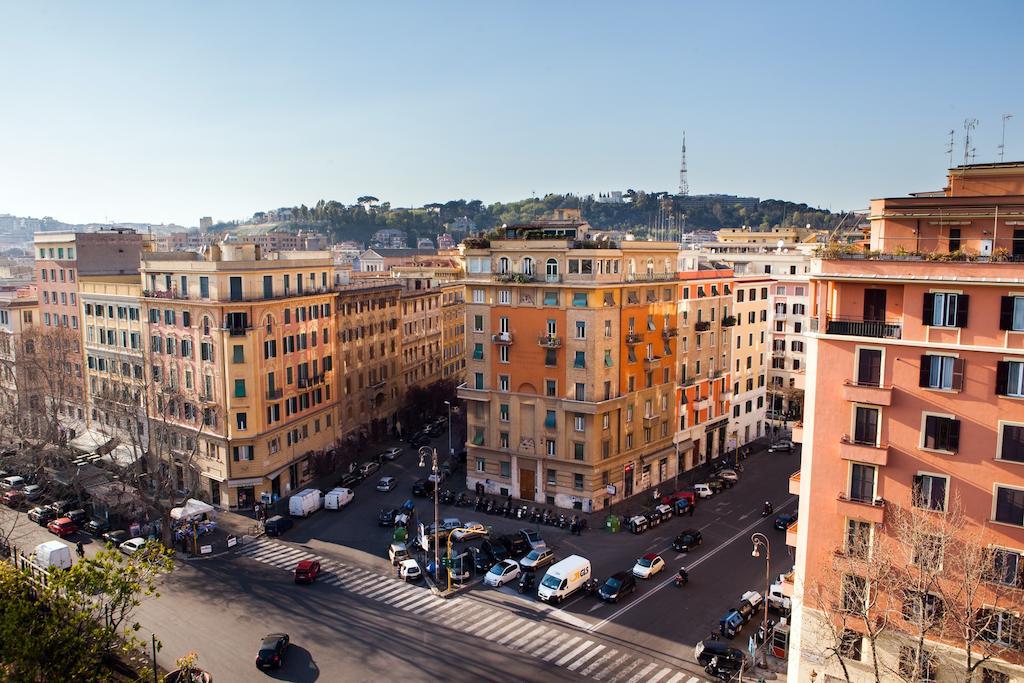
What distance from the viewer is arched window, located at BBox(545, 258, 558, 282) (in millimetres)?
62469

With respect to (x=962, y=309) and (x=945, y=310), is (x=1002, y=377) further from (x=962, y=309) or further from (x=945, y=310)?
(x=945, y=310)

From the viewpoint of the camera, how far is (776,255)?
9619cm

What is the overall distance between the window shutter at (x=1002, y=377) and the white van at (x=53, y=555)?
55.8 meters

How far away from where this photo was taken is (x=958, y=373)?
102 ft

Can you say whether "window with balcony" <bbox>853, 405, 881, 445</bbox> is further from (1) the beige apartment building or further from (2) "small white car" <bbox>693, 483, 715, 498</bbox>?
(1) the beige apartment building

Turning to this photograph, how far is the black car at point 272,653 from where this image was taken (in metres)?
38.5

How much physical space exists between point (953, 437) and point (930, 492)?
256 centimetres

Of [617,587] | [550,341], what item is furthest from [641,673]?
[550,341]

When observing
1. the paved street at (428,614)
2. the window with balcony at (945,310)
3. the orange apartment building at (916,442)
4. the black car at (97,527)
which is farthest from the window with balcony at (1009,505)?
the black car at (97,527)

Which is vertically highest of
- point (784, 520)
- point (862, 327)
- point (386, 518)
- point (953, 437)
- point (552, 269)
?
point (552, 269)

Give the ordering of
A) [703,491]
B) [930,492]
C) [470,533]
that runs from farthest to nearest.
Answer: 1. [703,491]
2. [470,533]
3. [930,492]

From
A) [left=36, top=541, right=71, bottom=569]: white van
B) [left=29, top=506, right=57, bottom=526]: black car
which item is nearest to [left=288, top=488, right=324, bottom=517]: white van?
[left=36, top=541, right=71, bottom=569]: white van

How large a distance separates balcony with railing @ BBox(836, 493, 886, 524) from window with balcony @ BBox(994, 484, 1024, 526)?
13.9 feet

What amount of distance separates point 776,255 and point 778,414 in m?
20.6
